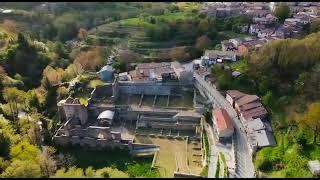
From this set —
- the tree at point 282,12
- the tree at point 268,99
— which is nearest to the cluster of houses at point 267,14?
the tree at point 282,12

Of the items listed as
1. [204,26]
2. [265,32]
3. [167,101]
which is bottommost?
[167,101]

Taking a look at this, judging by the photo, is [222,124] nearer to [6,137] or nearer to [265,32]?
[6,137]

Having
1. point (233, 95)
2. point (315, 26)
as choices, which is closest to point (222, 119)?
point (233, 95)

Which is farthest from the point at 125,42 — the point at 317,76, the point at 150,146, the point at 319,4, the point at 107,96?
the point at 319,4

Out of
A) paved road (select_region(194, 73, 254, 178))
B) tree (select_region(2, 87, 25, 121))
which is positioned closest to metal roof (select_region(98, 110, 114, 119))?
tree (select_region(2, 87, 25, 121))

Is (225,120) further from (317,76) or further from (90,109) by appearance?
(90,109)

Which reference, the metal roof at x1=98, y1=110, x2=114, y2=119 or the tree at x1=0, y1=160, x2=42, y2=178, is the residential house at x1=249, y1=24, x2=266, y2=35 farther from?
the tree at x1=0, y1=160, x2=42, y2=178

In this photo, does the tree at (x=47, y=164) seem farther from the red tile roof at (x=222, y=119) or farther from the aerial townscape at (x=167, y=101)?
the red tile roof at (x=222, y=119)

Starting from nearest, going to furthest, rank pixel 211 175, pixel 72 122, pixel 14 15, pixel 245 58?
pixel 211 175, pixel 72 122, pixel 245 58, pixel 14 15
